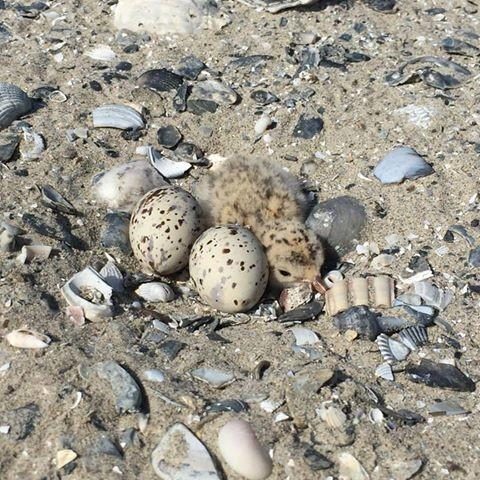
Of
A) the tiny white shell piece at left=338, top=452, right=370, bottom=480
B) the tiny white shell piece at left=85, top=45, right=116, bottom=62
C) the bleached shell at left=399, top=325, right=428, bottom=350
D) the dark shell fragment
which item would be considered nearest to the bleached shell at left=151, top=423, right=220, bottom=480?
the tiny white shell piece at left=338, top=452, right=370, bottom=480

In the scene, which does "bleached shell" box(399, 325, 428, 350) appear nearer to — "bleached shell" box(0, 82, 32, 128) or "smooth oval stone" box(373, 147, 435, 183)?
"smooth oval stone" box(373, 147, 435, 183)

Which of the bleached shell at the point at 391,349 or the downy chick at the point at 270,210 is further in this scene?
the downy chick at the point at 270,210

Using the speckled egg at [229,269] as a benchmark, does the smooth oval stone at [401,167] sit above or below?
below

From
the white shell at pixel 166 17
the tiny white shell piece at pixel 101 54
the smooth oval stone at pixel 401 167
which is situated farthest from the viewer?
the white shell at pixel 166 17

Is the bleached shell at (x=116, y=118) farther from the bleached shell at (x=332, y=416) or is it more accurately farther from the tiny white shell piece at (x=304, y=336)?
the bleached shell at (x=332, y=416)

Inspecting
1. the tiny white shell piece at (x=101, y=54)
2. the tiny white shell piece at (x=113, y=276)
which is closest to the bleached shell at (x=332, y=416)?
the tiny white shell piece at (x=113, y=276)

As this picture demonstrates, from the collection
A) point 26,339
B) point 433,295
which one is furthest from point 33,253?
point 433,295

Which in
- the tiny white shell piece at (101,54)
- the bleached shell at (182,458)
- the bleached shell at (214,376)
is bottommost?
the bleached shell at (214,376)

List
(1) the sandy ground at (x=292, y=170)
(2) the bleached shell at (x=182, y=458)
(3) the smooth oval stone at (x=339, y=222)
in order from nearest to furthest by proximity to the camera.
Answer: (2) the bleached shell at (x=182, y=458)
(1) the sandy ground at (x=292, y=170)
(3) the smooth oval stone at (x=339, y=222)
